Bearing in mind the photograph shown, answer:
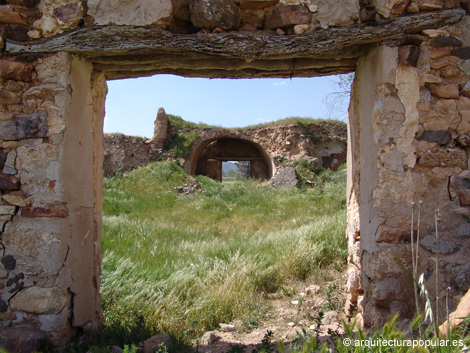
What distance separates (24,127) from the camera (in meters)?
2.92

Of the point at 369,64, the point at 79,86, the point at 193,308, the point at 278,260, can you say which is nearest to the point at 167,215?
the point at 278,260

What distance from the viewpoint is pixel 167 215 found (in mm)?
10062

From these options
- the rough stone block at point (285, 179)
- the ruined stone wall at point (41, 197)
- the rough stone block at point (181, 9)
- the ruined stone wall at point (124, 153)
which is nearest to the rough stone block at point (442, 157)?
the rough stone block at point (181, 9)

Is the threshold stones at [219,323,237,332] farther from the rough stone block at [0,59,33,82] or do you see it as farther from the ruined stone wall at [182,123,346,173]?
the ruined stone wall at [182,123,346,173]

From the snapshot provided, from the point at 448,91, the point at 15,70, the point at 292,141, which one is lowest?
the point at 448,91

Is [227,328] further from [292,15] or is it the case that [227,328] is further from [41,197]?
[292,15]

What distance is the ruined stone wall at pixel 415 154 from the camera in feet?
9.17

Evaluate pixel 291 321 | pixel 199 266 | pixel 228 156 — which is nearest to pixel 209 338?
pixel 291 321

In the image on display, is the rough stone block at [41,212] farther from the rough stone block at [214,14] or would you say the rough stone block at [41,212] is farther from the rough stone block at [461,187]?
the rough stone block at [461,187]

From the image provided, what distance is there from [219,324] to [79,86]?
265cm

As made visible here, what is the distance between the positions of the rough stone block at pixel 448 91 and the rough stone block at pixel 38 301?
330 cm

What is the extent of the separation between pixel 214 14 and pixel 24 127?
1.73m

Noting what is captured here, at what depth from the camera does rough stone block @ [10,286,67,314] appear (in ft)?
9.27

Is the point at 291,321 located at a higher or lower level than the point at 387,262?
lower
